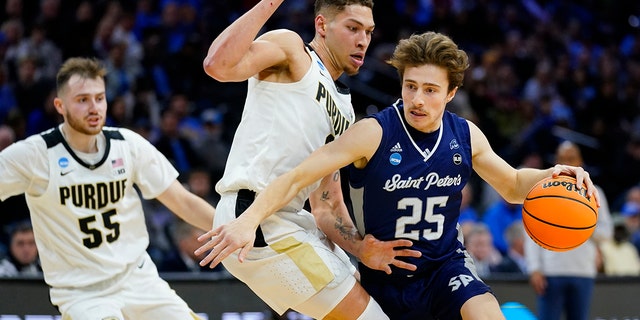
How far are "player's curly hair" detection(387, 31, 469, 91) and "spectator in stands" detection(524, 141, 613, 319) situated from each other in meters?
4.89

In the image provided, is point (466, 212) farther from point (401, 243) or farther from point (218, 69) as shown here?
point (218, 69)

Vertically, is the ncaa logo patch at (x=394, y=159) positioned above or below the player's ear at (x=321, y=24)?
below

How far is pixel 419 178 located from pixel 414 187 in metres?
0.05

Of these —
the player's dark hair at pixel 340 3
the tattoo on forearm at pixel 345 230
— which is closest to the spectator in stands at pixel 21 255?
the tattoo on forearm at pixel 345 230

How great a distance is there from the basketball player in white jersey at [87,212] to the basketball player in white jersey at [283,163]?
143 centimetres

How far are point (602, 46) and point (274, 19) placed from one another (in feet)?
24.0

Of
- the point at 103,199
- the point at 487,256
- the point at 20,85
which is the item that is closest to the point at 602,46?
the point at 487,256

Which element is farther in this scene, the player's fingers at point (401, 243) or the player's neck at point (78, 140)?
the player's neck at point (78, 140)

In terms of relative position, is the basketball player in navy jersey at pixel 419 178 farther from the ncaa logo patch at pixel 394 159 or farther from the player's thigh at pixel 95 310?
the player's thigh at pixel 95 310

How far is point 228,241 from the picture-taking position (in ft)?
14.0

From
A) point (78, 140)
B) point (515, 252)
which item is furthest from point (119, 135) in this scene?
point (515, 252)

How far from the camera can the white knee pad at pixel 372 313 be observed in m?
4.68

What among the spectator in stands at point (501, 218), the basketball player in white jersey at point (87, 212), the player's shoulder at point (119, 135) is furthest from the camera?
the spectator in stands at point (501, 218)

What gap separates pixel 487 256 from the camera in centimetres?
1004
